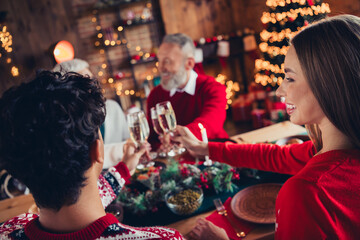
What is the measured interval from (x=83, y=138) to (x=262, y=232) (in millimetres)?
767

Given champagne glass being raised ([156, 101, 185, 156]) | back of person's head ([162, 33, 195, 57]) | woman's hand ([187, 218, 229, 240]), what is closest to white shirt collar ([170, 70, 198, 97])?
back of person's head ([162, 33, 195, 57])

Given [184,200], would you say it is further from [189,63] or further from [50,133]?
[189,63]

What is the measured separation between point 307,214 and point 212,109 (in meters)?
1.43

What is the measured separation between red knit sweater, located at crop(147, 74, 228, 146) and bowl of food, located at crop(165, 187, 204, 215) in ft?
2.71

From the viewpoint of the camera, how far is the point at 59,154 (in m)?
0.67

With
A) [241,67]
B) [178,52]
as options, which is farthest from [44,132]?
[241,67]

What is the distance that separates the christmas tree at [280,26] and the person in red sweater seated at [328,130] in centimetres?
252

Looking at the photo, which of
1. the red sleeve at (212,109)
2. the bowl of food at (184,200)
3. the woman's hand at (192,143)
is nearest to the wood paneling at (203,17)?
the red sleeve at (212,109)

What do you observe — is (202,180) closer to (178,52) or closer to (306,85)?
(306,85)

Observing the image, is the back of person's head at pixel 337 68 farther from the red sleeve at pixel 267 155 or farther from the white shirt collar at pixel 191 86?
the white shirt collar at pixel 191 86

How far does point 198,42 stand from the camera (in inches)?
221

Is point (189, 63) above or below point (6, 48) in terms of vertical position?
below

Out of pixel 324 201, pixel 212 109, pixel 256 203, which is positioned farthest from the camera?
pixel 212 109

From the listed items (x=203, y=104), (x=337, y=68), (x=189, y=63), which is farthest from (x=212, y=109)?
(x=337, y=68)
